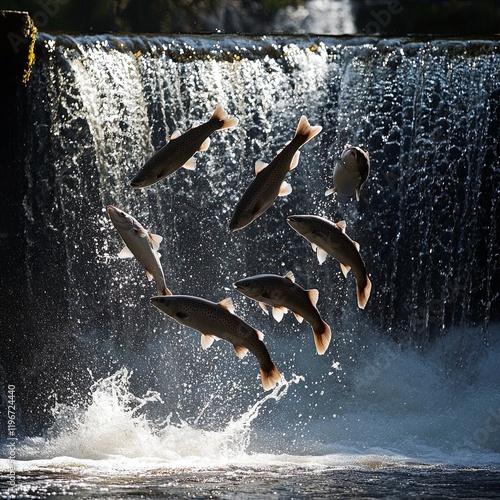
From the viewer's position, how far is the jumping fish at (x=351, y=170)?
5133 mm

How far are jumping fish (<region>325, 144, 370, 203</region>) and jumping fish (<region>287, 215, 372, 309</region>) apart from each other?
16 centimetres

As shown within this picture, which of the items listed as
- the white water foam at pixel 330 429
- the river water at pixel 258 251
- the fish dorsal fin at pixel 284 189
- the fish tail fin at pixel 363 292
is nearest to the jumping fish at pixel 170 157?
the fish dorsal fin at pixel 284 189

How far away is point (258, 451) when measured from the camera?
27.0ft

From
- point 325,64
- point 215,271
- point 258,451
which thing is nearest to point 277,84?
point 325,64

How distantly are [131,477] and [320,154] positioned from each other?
16.4 ft

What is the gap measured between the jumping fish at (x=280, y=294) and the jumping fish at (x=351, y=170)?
0.44 metres

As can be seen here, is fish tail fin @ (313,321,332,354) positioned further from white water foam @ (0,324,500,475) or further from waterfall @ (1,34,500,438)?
waterfall @ (1,34,500,438)
